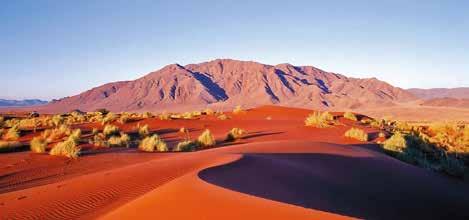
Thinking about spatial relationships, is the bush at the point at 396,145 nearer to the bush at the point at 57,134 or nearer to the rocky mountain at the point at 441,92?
the bush at the point at 57,134

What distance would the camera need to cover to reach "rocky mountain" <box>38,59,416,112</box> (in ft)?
347

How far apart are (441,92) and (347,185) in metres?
170

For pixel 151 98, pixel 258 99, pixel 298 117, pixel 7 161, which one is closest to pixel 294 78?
pixel 258 99

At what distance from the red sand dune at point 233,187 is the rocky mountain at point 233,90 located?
82794 millimetres

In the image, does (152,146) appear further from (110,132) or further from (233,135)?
(110,132)

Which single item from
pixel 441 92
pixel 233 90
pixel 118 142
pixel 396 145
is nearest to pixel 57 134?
pixel 118 142

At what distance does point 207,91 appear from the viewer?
117 m

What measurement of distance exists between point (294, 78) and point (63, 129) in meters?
110

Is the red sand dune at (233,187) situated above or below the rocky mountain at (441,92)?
below

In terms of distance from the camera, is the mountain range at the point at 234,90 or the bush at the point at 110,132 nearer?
the bush at the point at 110,132

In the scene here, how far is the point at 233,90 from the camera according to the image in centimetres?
12225

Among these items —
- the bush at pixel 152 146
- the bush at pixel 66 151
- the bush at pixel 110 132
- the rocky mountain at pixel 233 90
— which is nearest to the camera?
the bush at pixel 66 151

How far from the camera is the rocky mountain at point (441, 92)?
157 metres

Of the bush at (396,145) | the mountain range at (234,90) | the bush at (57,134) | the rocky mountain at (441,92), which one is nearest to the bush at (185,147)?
the bush at (57,134)
